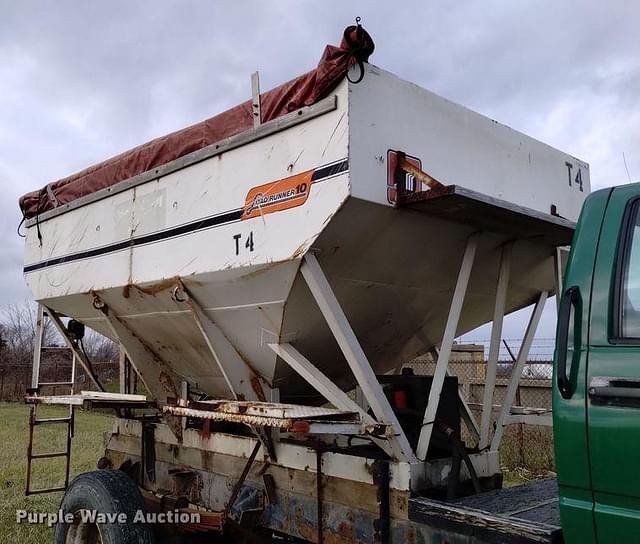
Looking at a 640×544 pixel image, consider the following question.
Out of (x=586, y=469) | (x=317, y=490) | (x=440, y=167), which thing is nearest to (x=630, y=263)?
(x=586, y=469)

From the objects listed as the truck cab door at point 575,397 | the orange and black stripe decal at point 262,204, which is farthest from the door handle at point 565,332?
the orange and black stripe decal at point 262,204

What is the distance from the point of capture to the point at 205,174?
421 centimetres

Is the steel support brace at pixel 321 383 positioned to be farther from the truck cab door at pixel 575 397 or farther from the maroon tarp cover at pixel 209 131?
the maroon tarp cover at pixel 209 131

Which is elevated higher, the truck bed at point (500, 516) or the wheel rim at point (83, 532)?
the truck bed at point (500, 516)

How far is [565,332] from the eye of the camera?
238 cm

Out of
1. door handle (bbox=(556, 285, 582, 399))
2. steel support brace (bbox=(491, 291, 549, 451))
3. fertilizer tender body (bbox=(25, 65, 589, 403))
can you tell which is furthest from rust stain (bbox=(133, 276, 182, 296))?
door handle (bbox=(556, 285, 582, 399))

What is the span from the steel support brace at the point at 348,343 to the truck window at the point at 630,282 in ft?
4.68

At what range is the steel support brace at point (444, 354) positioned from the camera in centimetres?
349

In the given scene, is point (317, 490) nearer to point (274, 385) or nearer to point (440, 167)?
point (274, 385)

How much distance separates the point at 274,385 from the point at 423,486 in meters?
1.40

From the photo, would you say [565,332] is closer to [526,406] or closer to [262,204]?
[262,204]

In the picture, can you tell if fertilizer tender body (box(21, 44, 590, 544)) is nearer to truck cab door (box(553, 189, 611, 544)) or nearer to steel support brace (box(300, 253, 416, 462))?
steel support brace (box(300, 253, 416, 462))

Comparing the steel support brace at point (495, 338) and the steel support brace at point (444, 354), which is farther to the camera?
the steel support brace at point (495, 338)

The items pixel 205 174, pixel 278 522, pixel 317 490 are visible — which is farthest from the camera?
pixel 205 174
